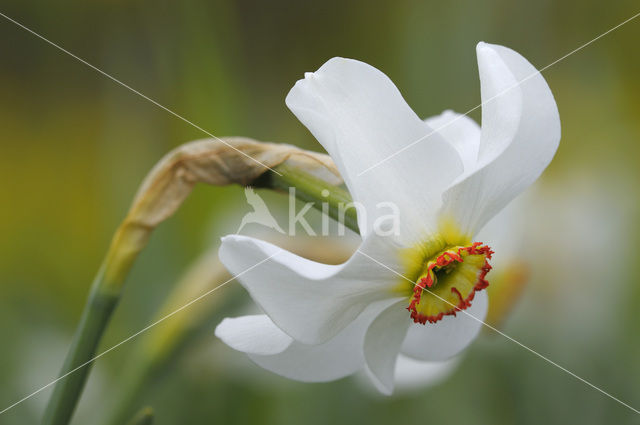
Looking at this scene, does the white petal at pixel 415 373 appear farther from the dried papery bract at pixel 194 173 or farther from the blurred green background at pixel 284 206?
the dried papery bract at pixel 194 173

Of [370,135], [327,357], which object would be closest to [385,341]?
[327,357]

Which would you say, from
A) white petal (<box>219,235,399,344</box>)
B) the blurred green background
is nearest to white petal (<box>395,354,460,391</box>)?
the blurred green background

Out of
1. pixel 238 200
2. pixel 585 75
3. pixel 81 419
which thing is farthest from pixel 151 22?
pixel 585 75

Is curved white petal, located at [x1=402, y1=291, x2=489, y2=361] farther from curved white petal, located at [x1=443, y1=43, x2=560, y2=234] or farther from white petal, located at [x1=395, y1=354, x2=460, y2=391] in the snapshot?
white petal, located at [x1=395, y1=354, x2=460, y2=391]

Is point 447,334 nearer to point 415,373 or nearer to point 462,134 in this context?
point 462,134

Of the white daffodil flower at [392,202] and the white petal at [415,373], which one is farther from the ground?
the white daffodil flower at [392,202]

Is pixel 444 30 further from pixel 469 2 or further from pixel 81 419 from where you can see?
pixel 81 419

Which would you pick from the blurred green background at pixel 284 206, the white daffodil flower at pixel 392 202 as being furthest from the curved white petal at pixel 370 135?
the blurred green background at pixel 284 206
